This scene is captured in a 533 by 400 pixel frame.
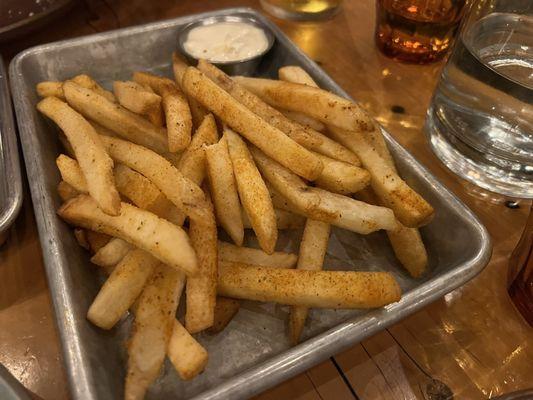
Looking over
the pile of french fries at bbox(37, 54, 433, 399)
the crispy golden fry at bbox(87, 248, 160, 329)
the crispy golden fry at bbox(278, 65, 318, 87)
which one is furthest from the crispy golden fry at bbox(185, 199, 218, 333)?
the crispy golden fry at bbox(278, 65, 318, 87)

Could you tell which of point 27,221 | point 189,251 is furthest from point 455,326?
point 27,221

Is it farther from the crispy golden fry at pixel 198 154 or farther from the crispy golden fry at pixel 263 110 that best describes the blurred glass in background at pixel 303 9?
the crispy golden fry at pixel 198 154

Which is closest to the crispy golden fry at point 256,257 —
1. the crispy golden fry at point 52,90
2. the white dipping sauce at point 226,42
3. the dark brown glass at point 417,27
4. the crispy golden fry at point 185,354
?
the crispy golden fry at point 185,354

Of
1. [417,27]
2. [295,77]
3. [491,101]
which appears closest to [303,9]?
[417,27]

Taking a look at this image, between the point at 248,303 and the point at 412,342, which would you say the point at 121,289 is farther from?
the point at 412,342

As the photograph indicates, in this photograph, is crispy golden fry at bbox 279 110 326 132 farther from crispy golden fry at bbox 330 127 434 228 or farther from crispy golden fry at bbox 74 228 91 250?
crispy golden fry at bbox 74 228 91 250

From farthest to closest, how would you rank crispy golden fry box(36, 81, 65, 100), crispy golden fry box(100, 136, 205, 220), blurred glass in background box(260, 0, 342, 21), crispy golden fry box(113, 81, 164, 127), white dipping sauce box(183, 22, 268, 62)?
1. blurred glass in background box(260, 0, 342, 21)
2. white dipping sauce box(183, 22, 268, 62)
3. crispy golden fry box(36, 81, 65, 100)
4. crispy golden fry box(113, 81, 164, 127)
5. crispy golden fry box(100, 136, 205, 220)

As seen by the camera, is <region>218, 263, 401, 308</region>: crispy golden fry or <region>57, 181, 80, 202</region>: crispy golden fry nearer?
<region>218, 263, 401, 308</region>: crispy golden fry
